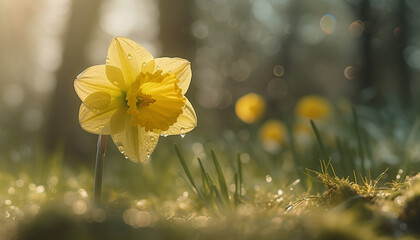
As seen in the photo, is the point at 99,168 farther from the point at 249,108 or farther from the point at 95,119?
the point at 249,108

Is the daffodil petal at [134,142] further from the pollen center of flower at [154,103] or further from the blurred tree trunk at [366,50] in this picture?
the blurred tree trunk at [366,50]

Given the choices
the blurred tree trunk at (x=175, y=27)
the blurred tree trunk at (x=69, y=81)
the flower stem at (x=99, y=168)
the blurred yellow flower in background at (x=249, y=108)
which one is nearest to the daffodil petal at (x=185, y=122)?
the flower stem at (x=99, y=168)

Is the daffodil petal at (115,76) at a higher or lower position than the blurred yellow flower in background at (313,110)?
higher

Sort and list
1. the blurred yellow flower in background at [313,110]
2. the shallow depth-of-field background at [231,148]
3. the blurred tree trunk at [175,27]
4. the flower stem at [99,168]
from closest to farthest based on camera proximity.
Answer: the shallow depth-of-field background at [231,148] → the flower stem at [99,168] → the blurred yellow flower in background at [313,110] → the blurred tree trunk at [175,27]

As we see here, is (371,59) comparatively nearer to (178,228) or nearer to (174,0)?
(174,0)

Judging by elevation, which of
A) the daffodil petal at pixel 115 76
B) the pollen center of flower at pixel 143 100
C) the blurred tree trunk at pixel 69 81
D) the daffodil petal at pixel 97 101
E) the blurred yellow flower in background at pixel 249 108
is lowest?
the blurred yellow flower in background at pixel 249 108

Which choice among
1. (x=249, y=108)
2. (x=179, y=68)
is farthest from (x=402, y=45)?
(x=179, y=68)

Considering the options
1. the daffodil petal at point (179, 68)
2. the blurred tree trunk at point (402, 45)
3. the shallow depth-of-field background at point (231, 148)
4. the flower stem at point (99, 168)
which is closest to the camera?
the shallow depth-of-field background at point (231, 148)

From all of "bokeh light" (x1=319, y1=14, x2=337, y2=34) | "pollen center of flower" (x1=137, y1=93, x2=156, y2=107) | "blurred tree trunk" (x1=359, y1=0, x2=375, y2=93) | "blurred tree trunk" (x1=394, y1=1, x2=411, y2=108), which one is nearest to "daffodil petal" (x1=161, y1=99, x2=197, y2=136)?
"pollen center of flower" (x1=137, y1=93, x2=156, y2=107)
